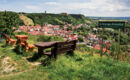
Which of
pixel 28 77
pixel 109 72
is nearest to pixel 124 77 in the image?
pixel 109 72

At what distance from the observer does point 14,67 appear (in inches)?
187

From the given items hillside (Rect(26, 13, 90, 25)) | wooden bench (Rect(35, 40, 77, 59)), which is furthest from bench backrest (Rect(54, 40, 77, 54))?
→ hillside (Rect(26, 13, 90, 25))

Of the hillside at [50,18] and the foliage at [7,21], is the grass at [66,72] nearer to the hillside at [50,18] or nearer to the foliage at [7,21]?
the foliage at [7,21]

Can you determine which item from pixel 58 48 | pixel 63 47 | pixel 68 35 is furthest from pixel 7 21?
pixel 68 35

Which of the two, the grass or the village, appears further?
the village

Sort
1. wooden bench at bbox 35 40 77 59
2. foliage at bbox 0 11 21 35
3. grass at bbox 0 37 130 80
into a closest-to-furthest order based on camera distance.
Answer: grass at bbox 0 37 130 80, wooden bench at bbox 35 40 77 59, foliage at bbox 0 11 21 35

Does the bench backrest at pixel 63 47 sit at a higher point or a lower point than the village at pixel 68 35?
higher

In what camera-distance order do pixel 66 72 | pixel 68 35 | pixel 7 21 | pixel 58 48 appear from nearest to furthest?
pixel 66 72, pixel 58 48, pixel 7 21, pixel 68 35

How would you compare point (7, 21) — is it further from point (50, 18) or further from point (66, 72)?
point (50, 18)

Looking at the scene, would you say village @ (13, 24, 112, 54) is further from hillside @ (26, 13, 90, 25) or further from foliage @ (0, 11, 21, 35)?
hillside @ (26, 13, 90, 25)

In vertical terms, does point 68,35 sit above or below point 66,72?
below

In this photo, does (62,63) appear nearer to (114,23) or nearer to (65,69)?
(65,69)

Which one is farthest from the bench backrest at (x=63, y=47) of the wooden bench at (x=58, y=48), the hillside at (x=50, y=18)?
the hillside at (x=50, y=18)

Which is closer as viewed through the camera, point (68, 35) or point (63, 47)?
point (63, 47)
